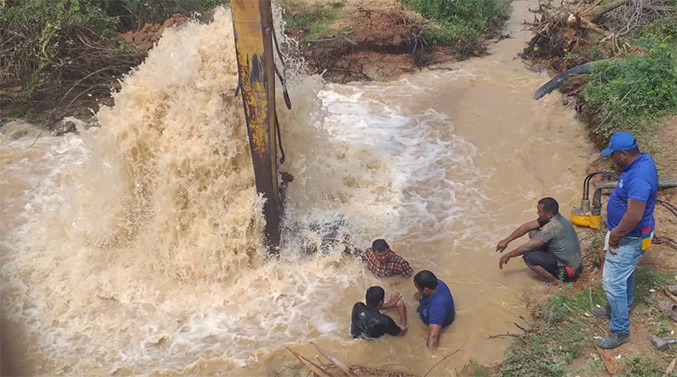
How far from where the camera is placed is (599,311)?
4.46 metres

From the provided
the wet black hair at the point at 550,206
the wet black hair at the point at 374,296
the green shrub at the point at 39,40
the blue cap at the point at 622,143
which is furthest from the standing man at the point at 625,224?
the green shrub at the point at 39,40

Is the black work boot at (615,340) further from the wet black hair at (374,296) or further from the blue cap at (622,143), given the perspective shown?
the wet black hair at (374,296)

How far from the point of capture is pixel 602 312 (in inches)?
175

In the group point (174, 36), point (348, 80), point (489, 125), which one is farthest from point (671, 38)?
point (174, 36)

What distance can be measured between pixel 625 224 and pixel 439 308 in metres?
1.62

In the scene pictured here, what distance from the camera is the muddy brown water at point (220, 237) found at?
15.8 ft

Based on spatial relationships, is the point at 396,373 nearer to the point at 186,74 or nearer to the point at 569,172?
the point at 186,74

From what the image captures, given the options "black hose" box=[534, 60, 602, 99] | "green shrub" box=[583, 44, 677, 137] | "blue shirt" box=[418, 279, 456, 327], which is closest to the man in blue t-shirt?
"blue shirt" box=[418, 279, 456, 327]

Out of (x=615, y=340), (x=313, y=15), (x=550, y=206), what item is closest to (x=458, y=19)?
(x=313, y=15)

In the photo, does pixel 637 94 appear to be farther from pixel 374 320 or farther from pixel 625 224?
pixel 374 320

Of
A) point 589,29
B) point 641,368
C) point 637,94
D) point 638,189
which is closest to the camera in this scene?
point 638,189

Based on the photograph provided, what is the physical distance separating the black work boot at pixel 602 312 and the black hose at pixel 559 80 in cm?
512

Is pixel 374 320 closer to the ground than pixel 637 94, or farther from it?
closer to the ground

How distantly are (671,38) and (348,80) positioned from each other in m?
5.60
